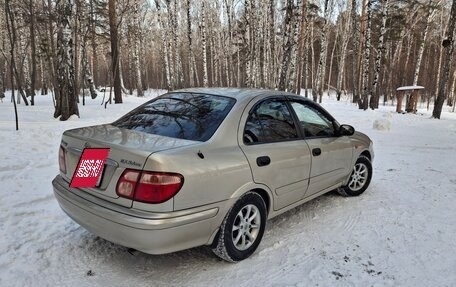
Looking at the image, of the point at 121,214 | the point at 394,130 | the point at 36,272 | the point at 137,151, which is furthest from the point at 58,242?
the point at 394,130

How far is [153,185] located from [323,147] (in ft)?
7.33

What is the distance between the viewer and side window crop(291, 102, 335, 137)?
3.87m

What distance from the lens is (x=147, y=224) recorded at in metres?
2.42

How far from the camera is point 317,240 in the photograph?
137 inches

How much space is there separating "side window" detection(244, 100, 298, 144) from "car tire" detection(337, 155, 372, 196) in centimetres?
157

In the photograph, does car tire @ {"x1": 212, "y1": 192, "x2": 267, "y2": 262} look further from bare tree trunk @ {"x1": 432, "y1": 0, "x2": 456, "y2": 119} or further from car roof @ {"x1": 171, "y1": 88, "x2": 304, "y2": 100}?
bare tree trunk @ {"x1": 432, "y1": 0, "x2": 456, "y2": 119}

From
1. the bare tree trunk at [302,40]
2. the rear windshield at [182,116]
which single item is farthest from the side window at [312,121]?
the bare tree trunk at [302,40]

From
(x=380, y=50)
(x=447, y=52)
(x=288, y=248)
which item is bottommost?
(x=288, y=248)

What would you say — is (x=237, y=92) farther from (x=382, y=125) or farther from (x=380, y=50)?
(x=380, y=50)

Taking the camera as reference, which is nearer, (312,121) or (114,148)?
(114,148)

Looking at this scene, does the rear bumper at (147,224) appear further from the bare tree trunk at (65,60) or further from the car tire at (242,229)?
the bare tree trunk at (65,60)

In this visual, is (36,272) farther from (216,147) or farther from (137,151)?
(216,147)

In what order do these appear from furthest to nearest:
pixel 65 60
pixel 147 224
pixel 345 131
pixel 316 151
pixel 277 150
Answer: pixel 65 60, pixel 345 131, pixel 316 151, pixel 277 150, pixel 147 224

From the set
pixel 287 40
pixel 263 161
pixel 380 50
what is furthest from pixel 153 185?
pixel 380 50
